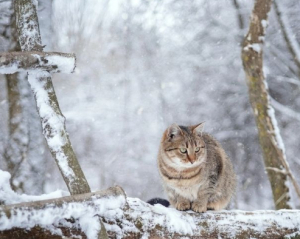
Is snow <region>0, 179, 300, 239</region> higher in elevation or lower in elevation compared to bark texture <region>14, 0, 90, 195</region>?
lower

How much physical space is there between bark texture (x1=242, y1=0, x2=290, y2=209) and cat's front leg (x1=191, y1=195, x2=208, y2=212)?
2.24 meters

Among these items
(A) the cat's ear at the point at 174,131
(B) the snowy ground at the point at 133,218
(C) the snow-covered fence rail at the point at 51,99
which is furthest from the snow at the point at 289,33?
(C) the snow-covered fence rail at the point at 51,99

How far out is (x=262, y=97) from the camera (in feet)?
17.2

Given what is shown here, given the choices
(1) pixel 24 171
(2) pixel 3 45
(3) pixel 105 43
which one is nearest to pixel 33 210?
(1) pixel 24 171

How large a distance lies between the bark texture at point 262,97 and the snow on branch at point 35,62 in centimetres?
332

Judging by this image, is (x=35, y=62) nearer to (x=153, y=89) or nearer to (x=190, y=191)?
(x=190, y=191)

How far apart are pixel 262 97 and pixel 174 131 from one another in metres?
2.28

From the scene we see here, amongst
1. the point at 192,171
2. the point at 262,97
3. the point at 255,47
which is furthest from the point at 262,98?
the point at 192,171

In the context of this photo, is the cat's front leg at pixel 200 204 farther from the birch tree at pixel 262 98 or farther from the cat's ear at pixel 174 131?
the birch tree at pixel 262 98

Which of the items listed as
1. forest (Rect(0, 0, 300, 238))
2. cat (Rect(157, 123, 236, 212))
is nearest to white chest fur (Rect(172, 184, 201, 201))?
cat (Rect(157, 123, 236, 212))

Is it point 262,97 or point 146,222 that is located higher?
point 262,97

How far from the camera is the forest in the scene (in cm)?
627

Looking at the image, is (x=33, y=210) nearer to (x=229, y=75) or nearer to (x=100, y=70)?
(x=229, y=75)

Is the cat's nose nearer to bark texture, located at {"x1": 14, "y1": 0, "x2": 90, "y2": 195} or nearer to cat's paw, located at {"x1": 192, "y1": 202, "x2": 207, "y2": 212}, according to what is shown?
cat's paw, located at {"x1": 192, "y1": 202, "x2": 207, "y2": 212}
